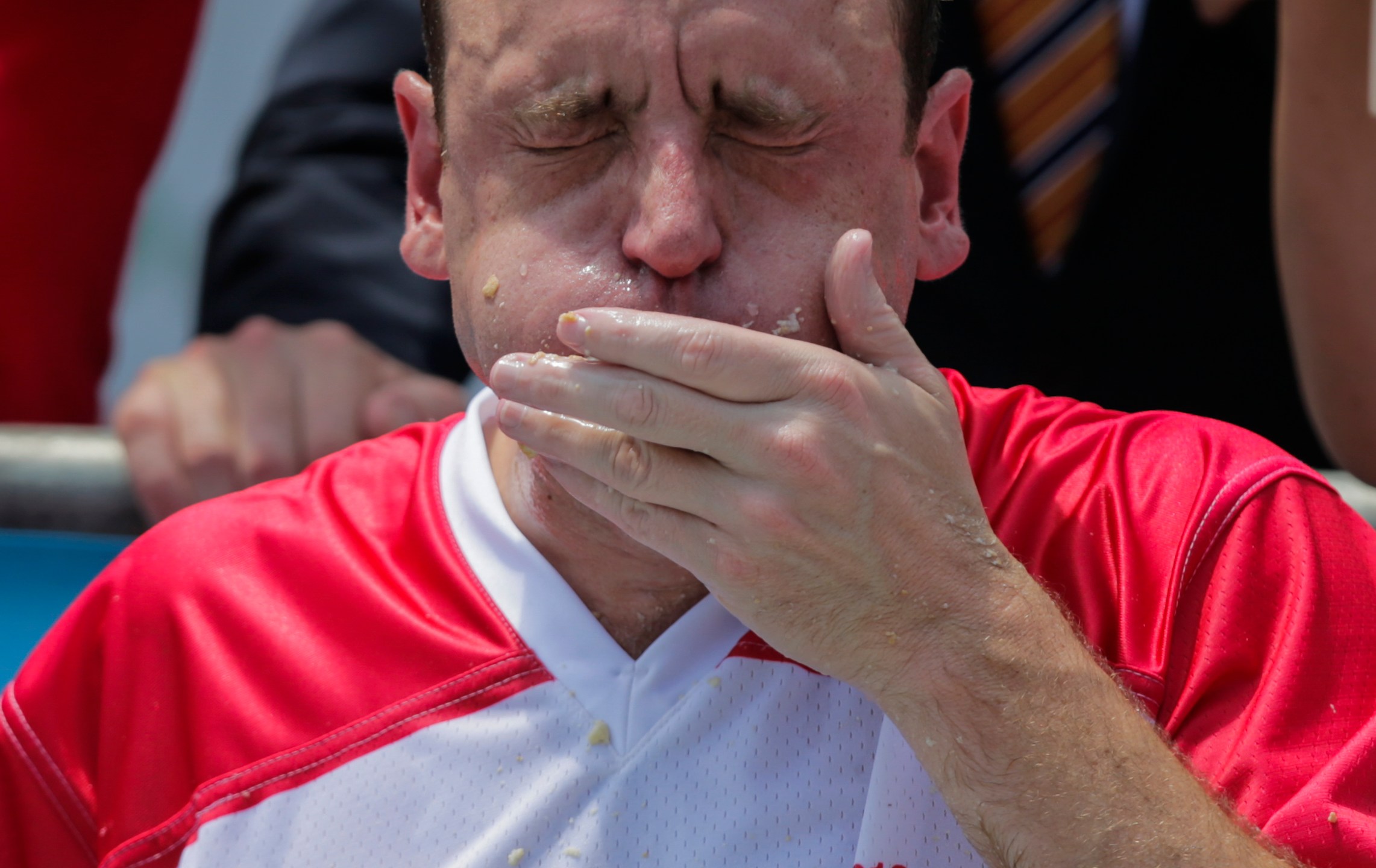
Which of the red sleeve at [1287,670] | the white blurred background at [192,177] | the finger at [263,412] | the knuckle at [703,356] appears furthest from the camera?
the white blurred background at [192,177]

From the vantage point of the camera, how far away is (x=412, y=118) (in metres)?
1.47

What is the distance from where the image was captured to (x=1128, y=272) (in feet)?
7.56

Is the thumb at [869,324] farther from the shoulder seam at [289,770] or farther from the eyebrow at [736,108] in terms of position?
the shoulder seam at [289,770]

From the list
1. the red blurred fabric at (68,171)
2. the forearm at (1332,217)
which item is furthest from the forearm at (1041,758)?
the red blurred fabric at (68,171)

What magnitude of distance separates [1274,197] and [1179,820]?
1138 mm

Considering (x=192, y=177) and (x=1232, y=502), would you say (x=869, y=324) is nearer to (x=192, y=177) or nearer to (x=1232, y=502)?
(x=1232, y=502)

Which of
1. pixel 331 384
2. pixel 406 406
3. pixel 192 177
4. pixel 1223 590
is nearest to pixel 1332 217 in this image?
pixel 1223 590

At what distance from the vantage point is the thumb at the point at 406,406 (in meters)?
1.92

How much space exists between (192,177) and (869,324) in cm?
347

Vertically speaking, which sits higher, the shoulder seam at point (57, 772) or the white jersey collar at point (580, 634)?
the white jersey collar at point (580, 634)

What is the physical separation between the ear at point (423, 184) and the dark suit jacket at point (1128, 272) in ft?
2.96

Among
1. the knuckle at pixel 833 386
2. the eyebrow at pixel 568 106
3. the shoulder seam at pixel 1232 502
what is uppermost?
the eyebrow at pixel 568 106

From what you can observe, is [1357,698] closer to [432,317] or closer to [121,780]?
[121,780]

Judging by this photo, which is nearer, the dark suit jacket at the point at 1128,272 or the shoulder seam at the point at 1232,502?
the shoulder seam at the point at 1232,502
